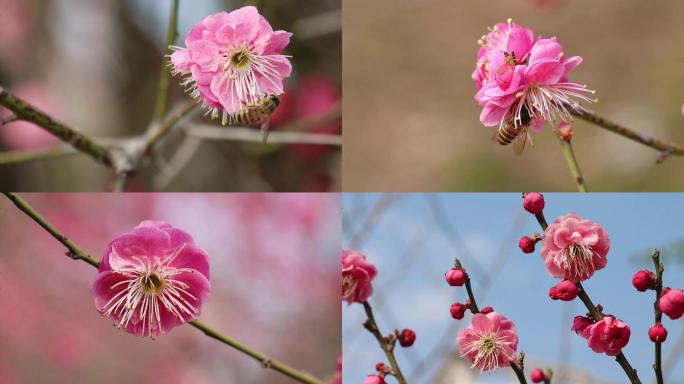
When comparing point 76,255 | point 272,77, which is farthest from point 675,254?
point 76,255

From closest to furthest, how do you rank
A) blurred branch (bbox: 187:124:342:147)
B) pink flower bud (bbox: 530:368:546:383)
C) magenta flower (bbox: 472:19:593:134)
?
magenta flower (bbox: 472:19:593:134) → pink flower bud (bbox: 530:368:546:383) → blurred branch (bbox: 187:124:342:147)

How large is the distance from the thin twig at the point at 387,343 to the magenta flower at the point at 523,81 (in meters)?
0.27

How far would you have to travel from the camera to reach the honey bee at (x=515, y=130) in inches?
25.0

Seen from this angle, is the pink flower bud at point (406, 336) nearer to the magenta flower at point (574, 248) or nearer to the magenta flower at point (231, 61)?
the magenta flower at point (574, 248)

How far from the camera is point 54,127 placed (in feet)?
2.26

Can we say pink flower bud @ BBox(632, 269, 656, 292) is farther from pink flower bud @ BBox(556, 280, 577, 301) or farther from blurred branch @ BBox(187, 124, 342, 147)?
blurred branch @ BBox(187, 124, 342, 147)

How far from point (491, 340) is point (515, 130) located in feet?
0.70

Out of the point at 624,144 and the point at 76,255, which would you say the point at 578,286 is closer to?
the point at 76,255

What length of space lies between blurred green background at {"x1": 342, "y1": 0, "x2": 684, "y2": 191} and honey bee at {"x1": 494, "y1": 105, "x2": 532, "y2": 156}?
0.95 m

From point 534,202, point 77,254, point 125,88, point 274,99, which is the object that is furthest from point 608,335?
point 125,88

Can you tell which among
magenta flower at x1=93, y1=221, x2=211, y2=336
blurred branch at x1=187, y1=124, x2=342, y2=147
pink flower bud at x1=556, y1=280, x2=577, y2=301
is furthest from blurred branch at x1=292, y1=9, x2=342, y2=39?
pink flower bud at x1=556, y1=280, x2=577, y2=301

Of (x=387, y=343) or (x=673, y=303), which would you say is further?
(x=387, y=343)

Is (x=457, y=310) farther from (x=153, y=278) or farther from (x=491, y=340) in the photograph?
(x=153, y=278)

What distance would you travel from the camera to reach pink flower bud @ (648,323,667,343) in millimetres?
615
